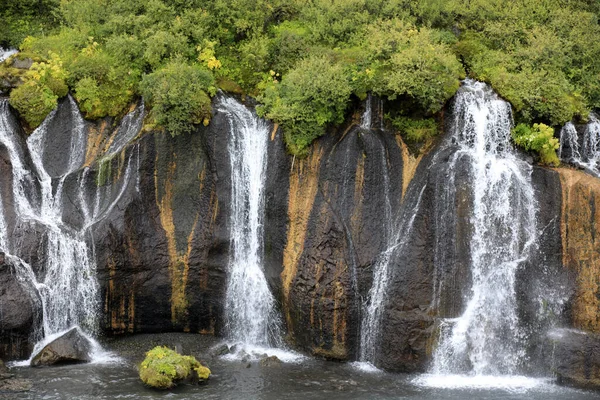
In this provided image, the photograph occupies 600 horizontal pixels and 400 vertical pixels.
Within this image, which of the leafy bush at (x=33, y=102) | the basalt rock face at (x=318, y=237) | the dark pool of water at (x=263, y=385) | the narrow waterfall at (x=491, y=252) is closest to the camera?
the dark pool of water at (x=263, y=385)

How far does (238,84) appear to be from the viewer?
20578mm

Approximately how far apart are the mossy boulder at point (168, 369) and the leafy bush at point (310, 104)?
242 inches

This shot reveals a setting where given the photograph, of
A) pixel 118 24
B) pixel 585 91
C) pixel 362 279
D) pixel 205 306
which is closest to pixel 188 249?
pixel 205 306

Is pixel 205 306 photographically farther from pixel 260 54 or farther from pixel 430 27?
pixel 430 27

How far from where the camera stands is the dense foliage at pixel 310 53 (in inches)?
730

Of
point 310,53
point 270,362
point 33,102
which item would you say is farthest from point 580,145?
point 33,102

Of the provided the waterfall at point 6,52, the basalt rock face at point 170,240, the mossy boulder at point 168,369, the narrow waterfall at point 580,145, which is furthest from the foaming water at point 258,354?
the waterfall at point 6,52

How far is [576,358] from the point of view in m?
15.9

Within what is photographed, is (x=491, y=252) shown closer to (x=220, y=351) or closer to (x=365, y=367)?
(x=365, y=367)

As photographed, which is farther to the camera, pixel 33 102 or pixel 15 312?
pixel 33 102

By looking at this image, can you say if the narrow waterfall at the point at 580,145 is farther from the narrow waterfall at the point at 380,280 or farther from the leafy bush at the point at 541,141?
the narrow waterfall at the point at 380,280

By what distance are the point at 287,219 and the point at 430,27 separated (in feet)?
27.4

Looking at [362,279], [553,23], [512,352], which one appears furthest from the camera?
[553,23]

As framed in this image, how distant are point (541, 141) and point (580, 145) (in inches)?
62.3
